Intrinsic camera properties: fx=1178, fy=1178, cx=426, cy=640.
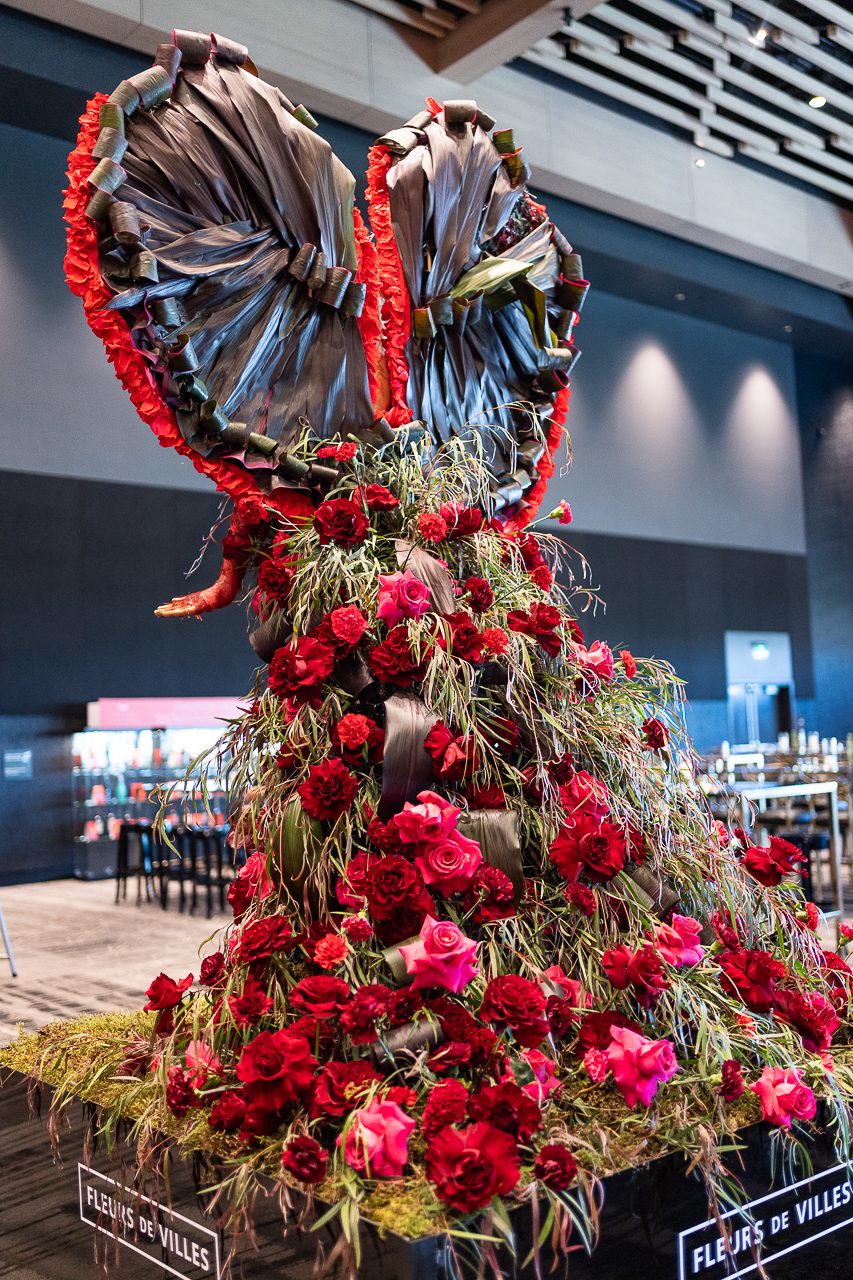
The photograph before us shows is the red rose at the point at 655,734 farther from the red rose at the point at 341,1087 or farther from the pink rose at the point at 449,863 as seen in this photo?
the red rose at the point at 341,1087

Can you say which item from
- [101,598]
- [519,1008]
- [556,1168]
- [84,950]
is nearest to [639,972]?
[519,1008]

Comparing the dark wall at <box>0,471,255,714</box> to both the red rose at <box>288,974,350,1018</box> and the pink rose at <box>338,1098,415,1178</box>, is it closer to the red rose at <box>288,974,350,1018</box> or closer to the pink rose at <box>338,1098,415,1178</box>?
the red rose at <box>288,974,350,1018</box>

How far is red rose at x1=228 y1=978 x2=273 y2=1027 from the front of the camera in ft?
5.24

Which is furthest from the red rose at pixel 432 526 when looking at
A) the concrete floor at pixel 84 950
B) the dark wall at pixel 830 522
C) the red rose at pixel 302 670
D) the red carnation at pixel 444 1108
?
the dark wall at pixel 830 522

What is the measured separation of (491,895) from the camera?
170cm

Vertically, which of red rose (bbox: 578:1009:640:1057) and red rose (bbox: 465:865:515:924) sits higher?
red rose (bbox: 465:865:515:924)

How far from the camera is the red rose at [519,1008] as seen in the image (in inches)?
58.4

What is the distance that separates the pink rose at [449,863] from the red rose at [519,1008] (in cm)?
16

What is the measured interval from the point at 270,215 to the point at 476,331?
521 millimetres

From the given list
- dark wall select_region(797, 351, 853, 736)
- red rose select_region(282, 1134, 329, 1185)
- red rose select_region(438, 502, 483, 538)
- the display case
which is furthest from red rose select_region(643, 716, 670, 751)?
dark wall select_region(797, 351, 853, 736)

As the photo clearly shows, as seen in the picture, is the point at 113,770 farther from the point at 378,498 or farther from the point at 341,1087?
the point at 341,1087

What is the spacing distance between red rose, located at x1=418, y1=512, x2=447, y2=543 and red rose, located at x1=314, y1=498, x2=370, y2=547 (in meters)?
0.10

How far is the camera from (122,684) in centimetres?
999

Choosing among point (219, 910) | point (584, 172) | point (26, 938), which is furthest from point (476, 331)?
point (584, 172)
